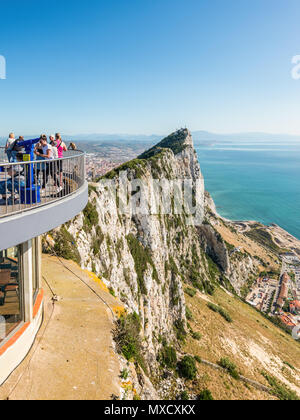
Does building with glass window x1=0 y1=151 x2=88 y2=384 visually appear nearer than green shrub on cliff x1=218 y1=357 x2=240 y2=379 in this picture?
Yes

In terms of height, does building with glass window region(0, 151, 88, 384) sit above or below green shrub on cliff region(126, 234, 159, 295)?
above

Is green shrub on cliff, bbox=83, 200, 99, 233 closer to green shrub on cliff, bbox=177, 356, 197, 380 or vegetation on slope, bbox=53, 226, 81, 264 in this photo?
vegetation on slope, bbox=53, 226, 81, 264

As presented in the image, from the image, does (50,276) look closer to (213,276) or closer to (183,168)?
(213,276)

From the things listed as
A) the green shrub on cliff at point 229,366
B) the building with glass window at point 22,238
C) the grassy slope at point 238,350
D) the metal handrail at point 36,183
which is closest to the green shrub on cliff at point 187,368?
the grassy slope at point 238,350

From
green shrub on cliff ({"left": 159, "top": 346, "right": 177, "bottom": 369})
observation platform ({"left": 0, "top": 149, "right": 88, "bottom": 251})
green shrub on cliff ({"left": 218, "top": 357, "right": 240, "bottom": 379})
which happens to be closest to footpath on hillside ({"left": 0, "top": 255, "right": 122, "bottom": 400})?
observation platform ({"left": 0, "top": 149, "right": 88, "bottom": 251})

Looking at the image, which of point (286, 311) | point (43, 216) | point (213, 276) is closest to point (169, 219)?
point (213, 276)

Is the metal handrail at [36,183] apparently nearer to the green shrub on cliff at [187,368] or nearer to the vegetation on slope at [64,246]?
the vegetation on slope at [64,246]
